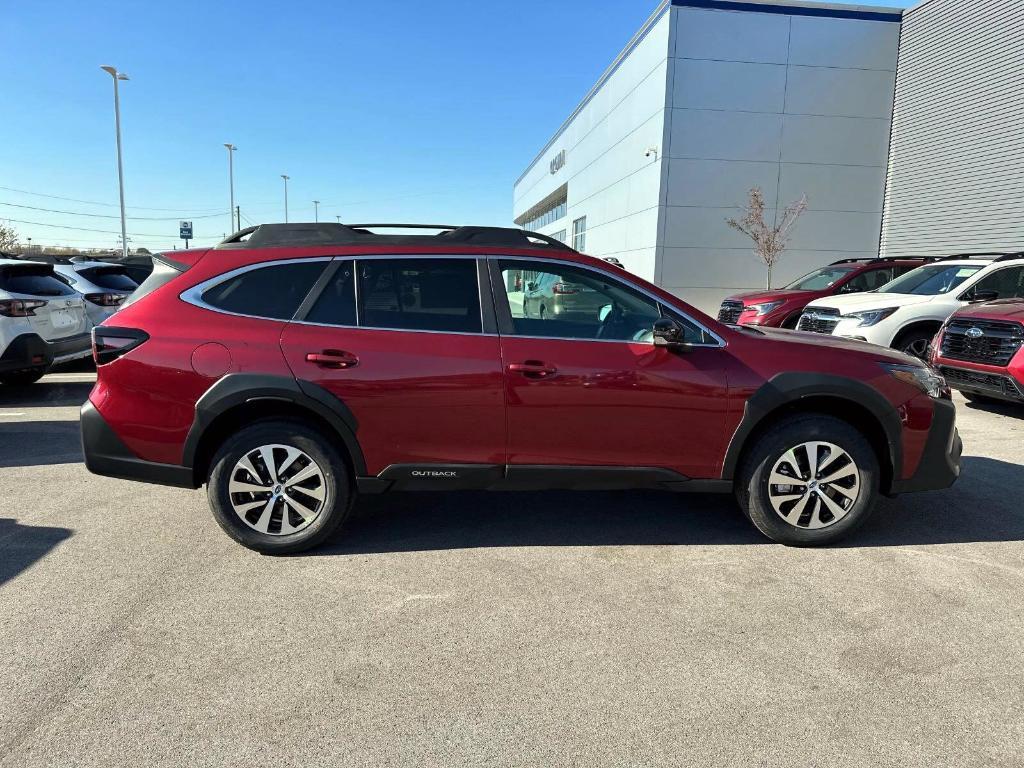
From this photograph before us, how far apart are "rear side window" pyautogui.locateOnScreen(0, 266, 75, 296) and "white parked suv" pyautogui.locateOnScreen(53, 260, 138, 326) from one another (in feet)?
2.41

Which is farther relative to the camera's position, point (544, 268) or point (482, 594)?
point (544, 268)

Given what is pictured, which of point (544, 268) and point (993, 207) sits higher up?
point (993, 207)

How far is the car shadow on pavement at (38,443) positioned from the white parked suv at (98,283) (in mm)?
2763

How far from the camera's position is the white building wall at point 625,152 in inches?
895

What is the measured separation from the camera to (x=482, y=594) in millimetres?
3361

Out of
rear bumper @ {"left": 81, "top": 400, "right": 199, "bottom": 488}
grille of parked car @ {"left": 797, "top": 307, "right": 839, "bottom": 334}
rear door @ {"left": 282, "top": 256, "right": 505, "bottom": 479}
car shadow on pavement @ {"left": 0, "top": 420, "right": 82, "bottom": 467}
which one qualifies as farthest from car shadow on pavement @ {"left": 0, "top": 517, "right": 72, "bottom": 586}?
grille of parked car @ {"left": 797, "top": 307, "right": 839, "bottom": 334}

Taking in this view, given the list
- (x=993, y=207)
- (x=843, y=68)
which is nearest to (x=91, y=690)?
(x=993, y=207)

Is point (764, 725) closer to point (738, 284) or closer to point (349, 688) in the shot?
Answer: point (349, 688)

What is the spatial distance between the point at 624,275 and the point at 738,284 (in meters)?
20.4

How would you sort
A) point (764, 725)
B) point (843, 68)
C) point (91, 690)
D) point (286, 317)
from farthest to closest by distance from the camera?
1. point (843, 68)
2. point (286, 317)
3. point (91, 690)
4. point (764, 725)

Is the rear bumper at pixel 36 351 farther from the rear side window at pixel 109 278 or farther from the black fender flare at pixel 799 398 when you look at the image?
the black fender flare at pixel 799 398

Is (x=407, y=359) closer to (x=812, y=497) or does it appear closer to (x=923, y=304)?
(x=812, y=497)

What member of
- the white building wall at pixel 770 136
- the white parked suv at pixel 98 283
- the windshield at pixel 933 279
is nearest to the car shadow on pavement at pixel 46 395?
the white parked suv at pixel 98 283

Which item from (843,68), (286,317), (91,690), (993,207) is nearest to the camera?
(91,690)
